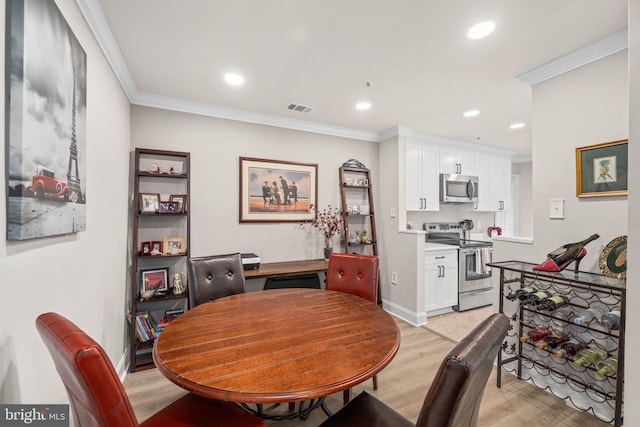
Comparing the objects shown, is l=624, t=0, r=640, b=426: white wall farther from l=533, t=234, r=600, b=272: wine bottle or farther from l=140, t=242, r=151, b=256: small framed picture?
l=140, t=242, r=151, b=256: small framed picture

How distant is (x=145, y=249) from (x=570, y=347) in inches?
138

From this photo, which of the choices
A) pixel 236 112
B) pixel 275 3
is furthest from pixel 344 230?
pixel 275 3

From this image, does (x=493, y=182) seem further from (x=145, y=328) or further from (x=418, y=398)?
(x=145, y=328)

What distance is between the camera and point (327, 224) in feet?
11.6

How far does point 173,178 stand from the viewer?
275cm

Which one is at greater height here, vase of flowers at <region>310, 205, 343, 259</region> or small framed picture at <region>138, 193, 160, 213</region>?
small framed picture at <region>138, 193, 160, 213</region>

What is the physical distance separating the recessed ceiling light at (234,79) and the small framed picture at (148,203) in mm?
1292

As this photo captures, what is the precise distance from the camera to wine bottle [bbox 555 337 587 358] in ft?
5.95

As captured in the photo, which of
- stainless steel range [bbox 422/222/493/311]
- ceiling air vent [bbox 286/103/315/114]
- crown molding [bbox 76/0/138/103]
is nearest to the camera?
crown molding [bbox 76/0/138/103]

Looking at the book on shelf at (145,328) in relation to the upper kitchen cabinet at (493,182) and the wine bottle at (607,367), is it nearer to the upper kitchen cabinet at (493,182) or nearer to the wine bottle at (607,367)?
the wine bottle at (607,367)

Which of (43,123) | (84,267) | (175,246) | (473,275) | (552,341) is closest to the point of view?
(43,123)

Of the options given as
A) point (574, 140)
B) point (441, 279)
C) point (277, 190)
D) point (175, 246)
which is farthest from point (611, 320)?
point (175, 246)

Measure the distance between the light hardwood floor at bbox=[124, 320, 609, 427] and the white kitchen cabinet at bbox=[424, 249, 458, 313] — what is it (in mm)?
1056

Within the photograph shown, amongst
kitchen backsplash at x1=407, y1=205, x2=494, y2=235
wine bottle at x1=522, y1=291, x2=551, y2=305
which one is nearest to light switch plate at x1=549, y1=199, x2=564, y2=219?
wine bottle at x1=522, y1=291, x2=551, y2=305
